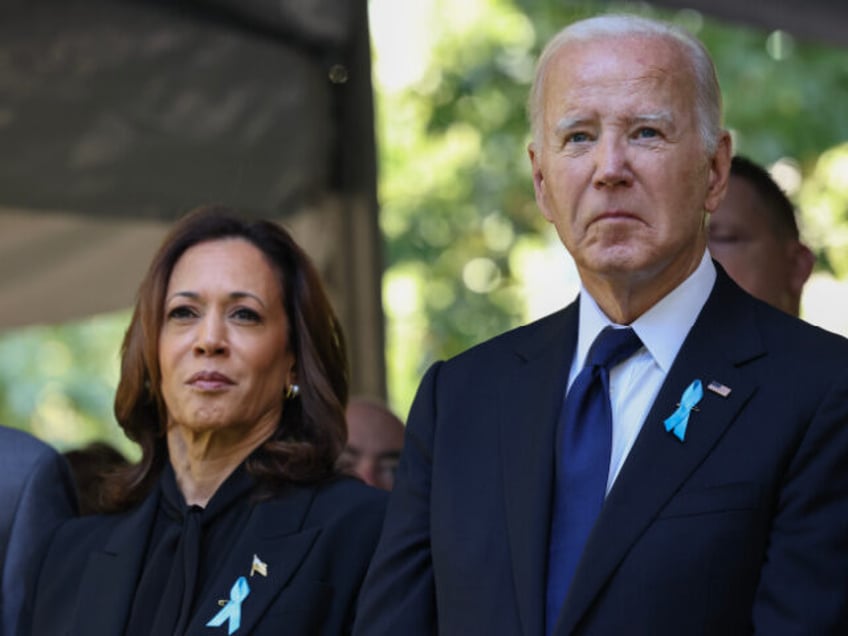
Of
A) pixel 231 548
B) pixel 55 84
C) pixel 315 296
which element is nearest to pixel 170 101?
pixel 55 84

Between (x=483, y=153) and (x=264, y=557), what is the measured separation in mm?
10480

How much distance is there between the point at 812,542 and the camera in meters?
2.94

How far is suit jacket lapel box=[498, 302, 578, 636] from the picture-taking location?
306cm

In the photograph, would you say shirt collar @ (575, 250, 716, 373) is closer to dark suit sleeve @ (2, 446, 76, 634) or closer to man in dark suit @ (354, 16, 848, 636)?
man in dark suit @ (354, 16, 848, 636)

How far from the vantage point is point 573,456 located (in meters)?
3.16

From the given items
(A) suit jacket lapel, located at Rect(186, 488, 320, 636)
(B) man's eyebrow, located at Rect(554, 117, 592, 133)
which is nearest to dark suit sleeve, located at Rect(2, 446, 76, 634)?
(A) suit jacket lapel, located at Rect(186, 488, 320, 636)

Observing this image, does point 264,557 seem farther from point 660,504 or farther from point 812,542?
point 812,542

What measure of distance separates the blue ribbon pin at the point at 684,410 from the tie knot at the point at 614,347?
150mm

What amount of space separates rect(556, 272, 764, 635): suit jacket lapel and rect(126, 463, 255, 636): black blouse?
1.20 meters

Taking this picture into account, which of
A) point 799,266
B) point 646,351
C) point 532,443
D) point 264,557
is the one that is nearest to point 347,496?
point 264,557

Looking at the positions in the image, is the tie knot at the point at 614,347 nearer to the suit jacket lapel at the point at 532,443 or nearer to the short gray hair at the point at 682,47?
the suit jacket lapel at the point at 532,443

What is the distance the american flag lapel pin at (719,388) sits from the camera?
3.10 m

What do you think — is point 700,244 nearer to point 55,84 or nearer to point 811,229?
point 55,84

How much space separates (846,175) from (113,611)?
1040 cm
